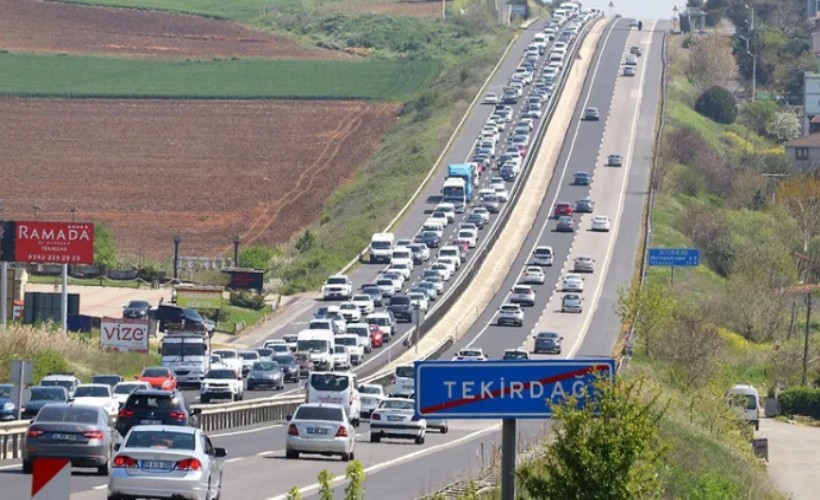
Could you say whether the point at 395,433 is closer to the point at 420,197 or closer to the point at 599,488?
the point at 599,488

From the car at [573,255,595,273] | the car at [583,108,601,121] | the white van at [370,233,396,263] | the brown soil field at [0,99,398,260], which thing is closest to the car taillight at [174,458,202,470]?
the car at [573,255,595,273]

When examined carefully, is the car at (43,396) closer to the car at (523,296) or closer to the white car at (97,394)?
the white car at (97,394)

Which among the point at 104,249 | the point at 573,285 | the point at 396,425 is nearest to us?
the point at 396,425

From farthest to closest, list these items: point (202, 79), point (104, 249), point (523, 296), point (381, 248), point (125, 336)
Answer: point (202, 79)
point (381, 248)
point (104, 249)
point (523, 296)
point (125, 336)

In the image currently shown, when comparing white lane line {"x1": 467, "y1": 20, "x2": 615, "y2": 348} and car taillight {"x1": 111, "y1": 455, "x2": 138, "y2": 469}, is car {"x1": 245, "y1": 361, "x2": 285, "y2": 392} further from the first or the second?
car taillight {"x1": 111, "y1": 455, "x2": 138, "y2": 469}

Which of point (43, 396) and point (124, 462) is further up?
point (43, 396)

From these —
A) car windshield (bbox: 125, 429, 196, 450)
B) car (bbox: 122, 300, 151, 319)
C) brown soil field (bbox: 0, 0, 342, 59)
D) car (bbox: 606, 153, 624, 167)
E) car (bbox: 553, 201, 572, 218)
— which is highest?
brown soil field (bbox: 0, 0, 342, 59)

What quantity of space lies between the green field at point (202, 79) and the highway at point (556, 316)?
749 inches

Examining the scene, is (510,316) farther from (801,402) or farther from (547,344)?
(801,402)

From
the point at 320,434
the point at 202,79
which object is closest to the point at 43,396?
the point at 320,434

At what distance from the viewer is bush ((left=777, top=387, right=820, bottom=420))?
254 feet

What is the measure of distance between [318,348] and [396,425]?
2630 centimetres

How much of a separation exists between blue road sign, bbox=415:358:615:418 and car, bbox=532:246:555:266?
90.8 metres

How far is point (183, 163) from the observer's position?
476ft
